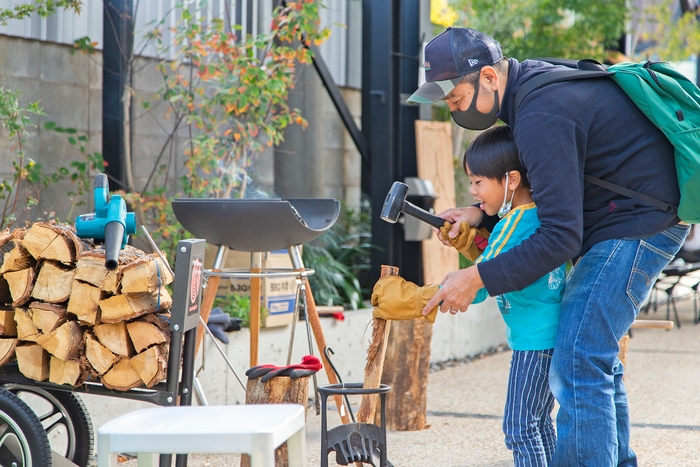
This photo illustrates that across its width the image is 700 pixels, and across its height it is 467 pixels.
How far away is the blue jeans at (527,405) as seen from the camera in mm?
2461

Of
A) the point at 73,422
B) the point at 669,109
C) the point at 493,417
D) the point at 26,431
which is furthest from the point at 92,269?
the point at 493,417

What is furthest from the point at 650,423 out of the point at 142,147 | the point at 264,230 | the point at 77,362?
the point at 142,147

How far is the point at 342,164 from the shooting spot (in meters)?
7.26

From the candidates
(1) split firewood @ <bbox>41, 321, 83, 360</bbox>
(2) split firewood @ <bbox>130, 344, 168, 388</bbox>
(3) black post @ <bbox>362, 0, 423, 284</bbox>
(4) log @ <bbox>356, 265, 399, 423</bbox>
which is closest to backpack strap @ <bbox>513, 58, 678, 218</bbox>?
(4) log @ <bbox>356, 265, 399, 423</bbox>

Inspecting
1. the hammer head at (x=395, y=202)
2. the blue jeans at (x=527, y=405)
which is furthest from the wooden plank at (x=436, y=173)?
the blue jeans at (x=527, y=405)

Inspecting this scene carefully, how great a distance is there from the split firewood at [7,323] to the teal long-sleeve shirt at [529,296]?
155cm

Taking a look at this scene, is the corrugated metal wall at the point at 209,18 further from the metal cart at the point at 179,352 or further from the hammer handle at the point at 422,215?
the hammer handle at the point at 422,215

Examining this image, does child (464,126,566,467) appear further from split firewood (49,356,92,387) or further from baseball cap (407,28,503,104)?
split firewood (49,356,92,387)

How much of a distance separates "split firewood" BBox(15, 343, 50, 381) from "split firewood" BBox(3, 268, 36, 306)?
0.16 metres

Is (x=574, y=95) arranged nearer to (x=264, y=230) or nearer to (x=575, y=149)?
(x=575, y=149)

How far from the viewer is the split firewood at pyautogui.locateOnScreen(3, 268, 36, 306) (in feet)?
8.71

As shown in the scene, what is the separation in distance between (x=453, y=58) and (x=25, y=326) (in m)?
1.64

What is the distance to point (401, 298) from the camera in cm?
246

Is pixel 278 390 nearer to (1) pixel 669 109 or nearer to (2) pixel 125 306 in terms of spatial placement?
(2) pixel 125 306
